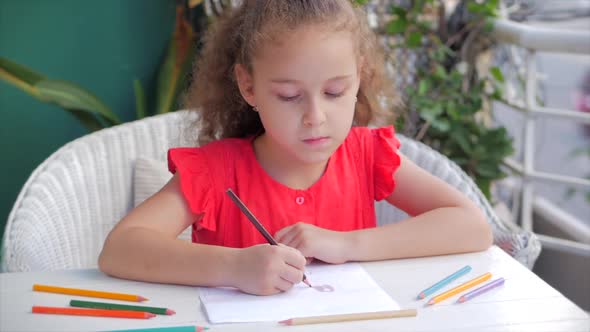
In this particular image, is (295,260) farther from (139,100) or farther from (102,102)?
(139,100)

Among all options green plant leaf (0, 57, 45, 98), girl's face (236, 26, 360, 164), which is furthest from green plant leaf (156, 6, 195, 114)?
girl's face (236, 26, 360, 164)

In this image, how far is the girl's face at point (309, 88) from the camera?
1.27 metres

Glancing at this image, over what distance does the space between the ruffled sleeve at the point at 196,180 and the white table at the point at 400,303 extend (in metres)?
0.26

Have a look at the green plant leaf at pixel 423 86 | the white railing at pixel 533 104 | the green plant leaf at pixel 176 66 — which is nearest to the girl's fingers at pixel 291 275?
the white railing at pixel 533 104

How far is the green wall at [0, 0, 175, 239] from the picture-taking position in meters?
2.70

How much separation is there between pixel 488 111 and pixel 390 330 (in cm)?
207

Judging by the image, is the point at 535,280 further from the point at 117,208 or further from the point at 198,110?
the point at 117,208

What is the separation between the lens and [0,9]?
259cm

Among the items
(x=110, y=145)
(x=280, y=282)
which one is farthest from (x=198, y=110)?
(x=280, y=282)

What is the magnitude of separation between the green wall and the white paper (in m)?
1.82

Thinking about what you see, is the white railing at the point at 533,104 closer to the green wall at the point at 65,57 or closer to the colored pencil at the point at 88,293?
the green wall at the point at 65,57

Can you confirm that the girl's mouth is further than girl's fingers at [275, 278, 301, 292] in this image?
Yes

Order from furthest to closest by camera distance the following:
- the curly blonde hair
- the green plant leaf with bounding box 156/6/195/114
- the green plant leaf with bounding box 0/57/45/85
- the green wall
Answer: the green plant leaf with bounding box 156/6/195/114, the green wall, the green plant leaf with bounding box 0/57/45/85, the curly blonde hair

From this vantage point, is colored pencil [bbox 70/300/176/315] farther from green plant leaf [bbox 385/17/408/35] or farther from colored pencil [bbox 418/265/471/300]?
green plant leaf [bbox 385/17/408/35]
